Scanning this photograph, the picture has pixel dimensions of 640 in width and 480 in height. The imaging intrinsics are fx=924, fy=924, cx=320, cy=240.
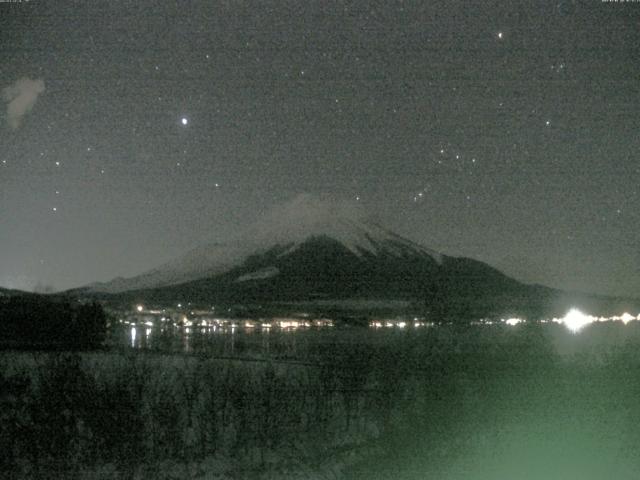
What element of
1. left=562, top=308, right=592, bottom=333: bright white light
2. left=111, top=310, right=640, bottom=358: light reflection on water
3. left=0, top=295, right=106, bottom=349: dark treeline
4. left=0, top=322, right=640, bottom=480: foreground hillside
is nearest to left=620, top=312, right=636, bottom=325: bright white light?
left=562, top=308, right=592, bottom=333: bright white light

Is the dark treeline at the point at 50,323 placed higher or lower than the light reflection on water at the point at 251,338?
higher

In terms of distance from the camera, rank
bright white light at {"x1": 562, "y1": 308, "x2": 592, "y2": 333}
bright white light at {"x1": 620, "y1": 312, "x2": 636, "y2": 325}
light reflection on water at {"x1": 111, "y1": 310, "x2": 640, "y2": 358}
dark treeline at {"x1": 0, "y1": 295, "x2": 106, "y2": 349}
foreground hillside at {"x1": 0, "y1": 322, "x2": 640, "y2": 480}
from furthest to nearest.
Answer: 1. bright white light at {"x1": 620, "y1": 312, "x2": 636, "y2": 325}
2. bright white light at {"x1": 562, "y1": 308, "x2": 592, "y2": 333}
3. dark treeline at {"x1": 0, "y1": 295, "x2": 106, "y2": 349}
4. light reflection on water at {"x1": 111, "y1": 310, "x2": 640, "y2": 358}
5. foreground hillside at {"x1": 0, "y1": 322, "x2": 640, "y2": 480}

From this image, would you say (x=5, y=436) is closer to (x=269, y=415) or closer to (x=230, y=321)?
(x=269, y=415)

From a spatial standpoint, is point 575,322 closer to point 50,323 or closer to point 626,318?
point 626,318

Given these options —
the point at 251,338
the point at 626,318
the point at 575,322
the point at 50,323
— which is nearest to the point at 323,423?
the point at 50,323

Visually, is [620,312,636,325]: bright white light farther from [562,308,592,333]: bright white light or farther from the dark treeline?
the dark treeline

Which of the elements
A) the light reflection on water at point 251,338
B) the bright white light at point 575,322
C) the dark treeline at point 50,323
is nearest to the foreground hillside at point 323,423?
the light reflection on water at point 251,338

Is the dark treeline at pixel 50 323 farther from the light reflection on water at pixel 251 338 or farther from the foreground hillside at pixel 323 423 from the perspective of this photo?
the foreground hillside at pixel 323 423

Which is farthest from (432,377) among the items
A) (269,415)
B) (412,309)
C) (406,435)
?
(412,309)

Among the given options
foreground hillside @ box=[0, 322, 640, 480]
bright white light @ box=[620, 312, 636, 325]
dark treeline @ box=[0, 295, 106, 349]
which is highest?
dark treeline @ box=[0, 295, 106, 349]
